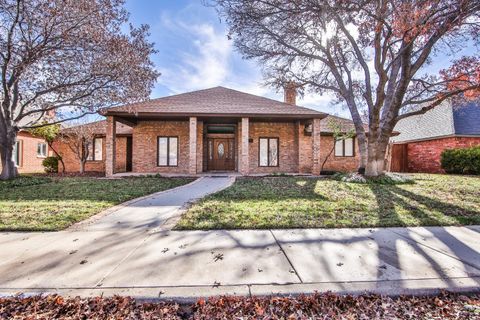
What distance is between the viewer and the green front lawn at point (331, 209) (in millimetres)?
4762

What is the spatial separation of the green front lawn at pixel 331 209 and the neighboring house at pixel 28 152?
17.7 m

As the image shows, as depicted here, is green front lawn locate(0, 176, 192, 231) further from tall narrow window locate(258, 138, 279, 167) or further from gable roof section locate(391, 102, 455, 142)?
gable roof section locate(391, 102, 455, 142)

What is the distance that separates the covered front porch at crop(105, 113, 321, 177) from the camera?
15.0 meters

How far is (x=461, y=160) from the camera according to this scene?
1480cm

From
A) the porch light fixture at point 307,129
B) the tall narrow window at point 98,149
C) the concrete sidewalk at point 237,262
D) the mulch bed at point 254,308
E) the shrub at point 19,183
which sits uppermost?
the porch light fixture at point 307,129

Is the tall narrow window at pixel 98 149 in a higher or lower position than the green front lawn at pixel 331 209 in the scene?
higher

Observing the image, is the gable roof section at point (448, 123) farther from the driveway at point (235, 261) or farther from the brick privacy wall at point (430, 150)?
the driveway at point (235, 261)

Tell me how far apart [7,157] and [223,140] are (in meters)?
10.9

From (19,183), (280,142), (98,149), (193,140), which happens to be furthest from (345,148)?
(19,183)

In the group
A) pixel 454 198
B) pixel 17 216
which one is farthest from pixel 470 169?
pixel 17 216

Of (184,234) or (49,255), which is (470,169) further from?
(49,255)

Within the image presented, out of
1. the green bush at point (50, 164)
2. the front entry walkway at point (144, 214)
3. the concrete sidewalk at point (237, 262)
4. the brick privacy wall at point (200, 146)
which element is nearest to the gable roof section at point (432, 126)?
the brick privacy wall at point (200, 146)

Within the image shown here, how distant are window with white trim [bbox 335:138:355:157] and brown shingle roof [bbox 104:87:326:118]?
12.9 feet

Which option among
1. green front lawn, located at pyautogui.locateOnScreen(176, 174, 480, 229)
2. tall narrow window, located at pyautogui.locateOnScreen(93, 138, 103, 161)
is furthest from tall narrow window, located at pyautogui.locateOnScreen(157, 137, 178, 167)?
green front lawn, located at pyautogui.locateOnScreen(176, 174, 480, 229)
